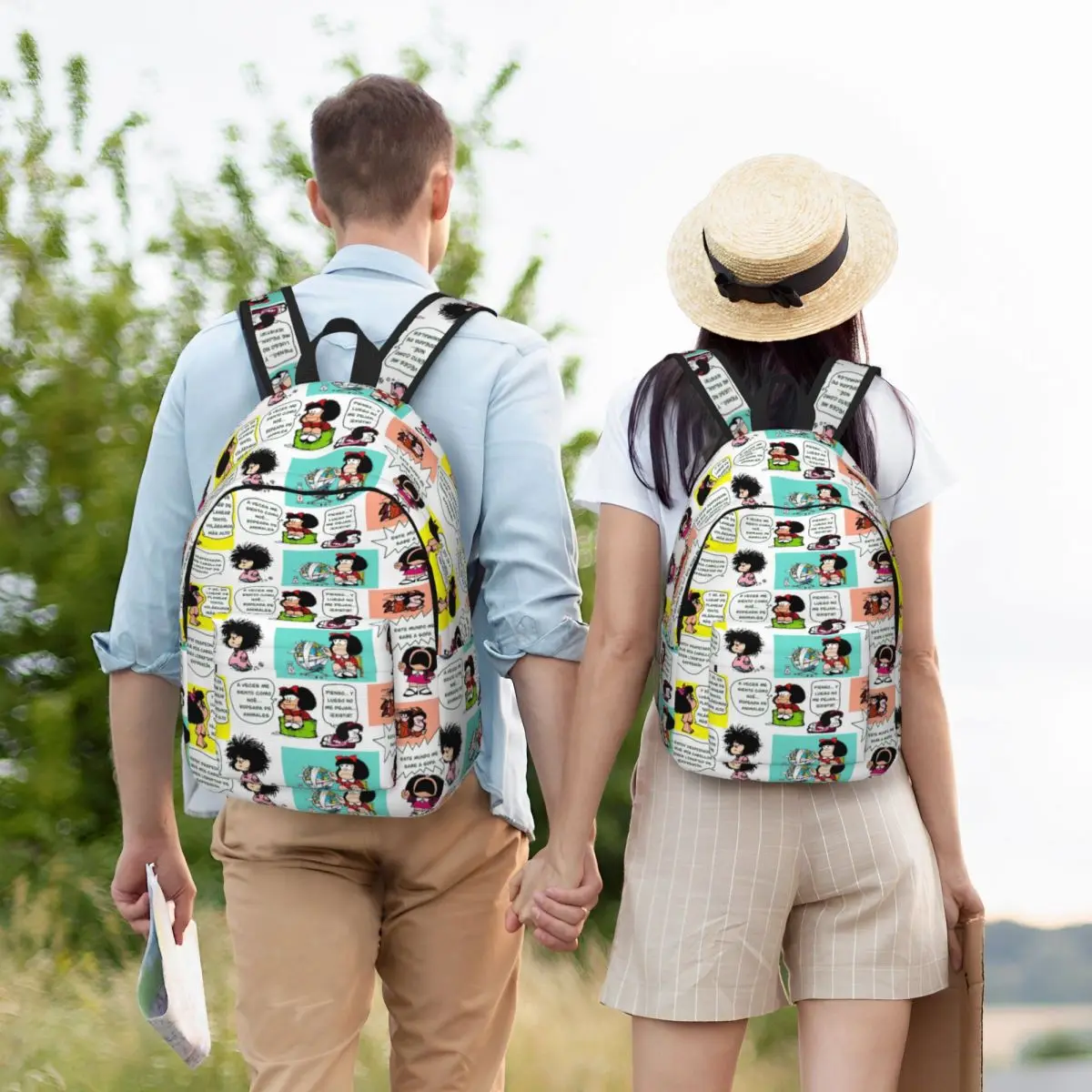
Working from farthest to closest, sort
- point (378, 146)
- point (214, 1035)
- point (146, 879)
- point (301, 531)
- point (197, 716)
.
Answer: point (214, 1035) < point (146, 879) < point (378, 146) < point (197, 716) < point (301, 531)

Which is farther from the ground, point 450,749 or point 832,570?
point 832,570

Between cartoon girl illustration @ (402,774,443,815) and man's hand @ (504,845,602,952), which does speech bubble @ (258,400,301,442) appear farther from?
man's hand @ (504,845,602,952)

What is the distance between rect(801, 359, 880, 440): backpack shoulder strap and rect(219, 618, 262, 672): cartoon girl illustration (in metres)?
0.77

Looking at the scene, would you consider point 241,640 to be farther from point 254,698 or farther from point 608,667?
point 608,667

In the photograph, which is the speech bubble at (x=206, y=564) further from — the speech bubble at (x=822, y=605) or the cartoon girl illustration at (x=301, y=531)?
the speech bubble at (x=822, y=605)

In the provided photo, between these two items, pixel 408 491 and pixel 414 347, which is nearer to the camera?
pixel 408 491

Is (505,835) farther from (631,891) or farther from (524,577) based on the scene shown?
(524,577)

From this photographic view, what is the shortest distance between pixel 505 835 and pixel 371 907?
215 mm

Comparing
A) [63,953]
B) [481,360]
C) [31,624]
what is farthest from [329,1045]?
[31,624]

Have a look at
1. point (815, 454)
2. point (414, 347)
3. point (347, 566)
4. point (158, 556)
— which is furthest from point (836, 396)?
point (158, 556)

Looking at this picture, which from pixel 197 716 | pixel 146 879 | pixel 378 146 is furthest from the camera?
pixel 146 879

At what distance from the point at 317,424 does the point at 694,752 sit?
2.10 ft

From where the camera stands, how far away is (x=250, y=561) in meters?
1.71

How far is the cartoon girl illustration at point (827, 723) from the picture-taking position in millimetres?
1703
